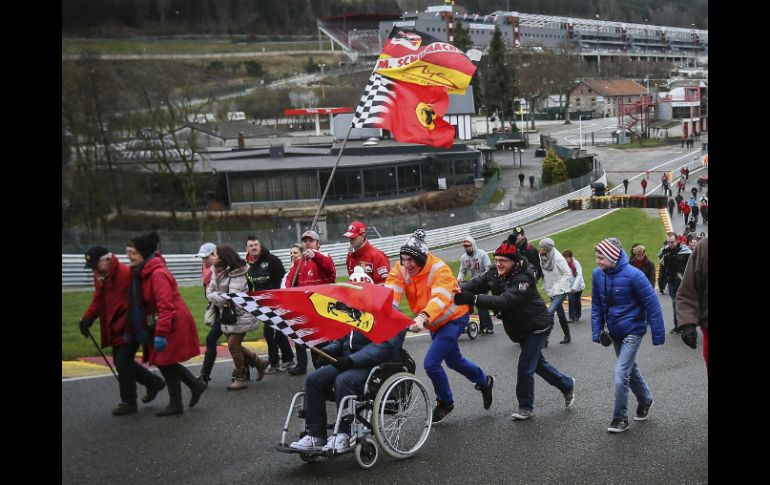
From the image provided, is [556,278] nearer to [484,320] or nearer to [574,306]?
[484,320]

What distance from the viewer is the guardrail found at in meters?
23.5

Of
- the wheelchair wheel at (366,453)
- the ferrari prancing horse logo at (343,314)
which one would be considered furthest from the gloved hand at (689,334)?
the wheelchair wheel at (366,453)

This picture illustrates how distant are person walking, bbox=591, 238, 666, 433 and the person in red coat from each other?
4.10 m

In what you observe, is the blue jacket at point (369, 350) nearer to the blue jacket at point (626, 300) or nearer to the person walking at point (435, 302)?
the person walking at point (435, 302)

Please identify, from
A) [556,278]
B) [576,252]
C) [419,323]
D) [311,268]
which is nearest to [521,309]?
[419,323]

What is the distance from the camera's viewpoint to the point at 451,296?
267 inches

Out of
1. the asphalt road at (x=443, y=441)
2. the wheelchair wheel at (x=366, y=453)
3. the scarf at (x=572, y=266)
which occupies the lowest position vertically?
the asphalt road at (x=443, y=441)

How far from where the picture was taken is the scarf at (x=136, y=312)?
7555 millimetres

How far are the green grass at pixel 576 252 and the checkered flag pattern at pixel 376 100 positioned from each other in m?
4.53
